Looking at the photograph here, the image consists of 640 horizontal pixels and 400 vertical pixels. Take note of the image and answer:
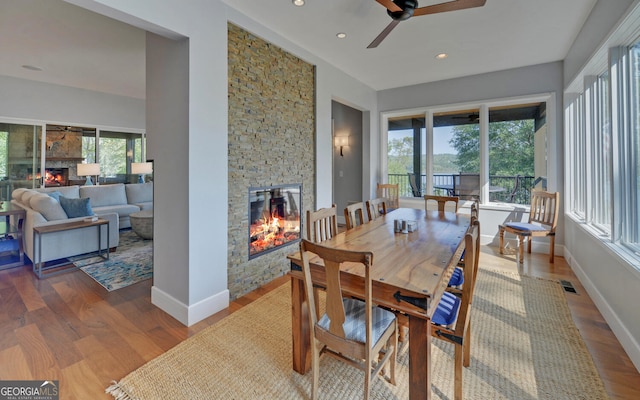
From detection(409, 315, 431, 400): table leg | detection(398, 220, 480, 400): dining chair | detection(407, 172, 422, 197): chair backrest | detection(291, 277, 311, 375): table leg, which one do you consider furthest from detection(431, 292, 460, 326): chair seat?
detection(407, 172, 422, 197): chair backrest

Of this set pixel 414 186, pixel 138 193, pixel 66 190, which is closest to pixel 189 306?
pixel 414 186

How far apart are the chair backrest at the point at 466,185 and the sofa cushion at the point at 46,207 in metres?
6.30

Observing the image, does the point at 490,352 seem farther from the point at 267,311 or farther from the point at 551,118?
the point at 551,118

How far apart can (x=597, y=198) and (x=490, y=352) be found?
2.34 meters

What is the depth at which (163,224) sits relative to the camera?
8.36 feet

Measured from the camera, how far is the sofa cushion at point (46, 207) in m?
3.77

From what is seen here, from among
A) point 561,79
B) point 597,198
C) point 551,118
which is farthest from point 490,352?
point 561,79

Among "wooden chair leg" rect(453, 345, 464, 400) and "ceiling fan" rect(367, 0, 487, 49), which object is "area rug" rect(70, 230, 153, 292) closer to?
"wooden chair leg" rect(453, 345, 464, 400)

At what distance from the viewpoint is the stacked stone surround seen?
2.79 meters

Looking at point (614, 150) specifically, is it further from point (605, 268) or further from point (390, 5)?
point (390, 5)

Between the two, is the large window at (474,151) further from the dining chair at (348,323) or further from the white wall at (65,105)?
the white wall at (65,105)

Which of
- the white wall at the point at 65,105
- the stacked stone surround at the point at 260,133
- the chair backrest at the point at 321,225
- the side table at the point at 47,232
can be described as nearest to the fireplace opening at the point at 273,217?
the stacked stone surround at the point at 260,133

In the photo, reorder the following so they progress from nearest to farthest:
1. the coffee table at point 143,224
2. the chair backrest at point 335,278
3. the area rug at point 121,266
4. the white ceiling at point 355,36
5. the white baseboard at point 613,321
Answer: the chair backrest at point 335,278 < the white baseboard at point 613,321 < the white ceiling at point 355,36 < the area rug at point 121,266 < the coffee table at point 143,224

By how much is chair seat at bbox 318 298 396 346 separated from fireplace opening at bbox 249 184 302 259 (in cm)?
170
